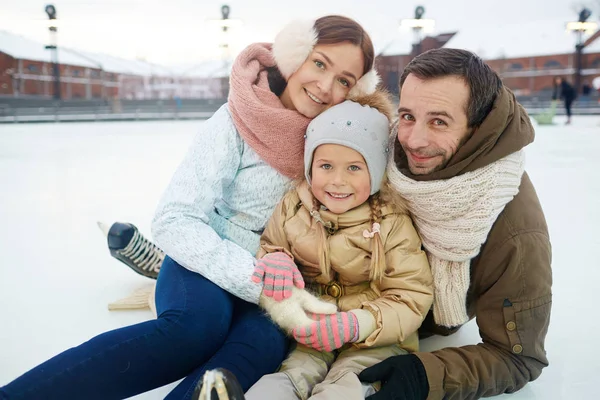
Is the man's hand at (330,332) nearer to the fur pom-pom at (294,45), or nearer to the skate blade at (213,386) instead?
the skate blade at (213,386)

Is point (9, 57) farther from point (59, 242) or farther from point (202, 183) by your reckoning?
point (202, 183)

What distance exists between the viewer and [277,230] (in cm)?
150

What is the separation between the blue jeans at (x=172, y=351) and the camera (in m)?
1.03

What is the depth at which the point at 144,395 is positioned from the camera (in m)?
1.37

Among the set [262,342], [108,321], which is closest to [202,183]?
[262,342]

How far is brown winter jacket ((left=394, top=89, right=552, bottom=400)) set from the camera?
124 cm

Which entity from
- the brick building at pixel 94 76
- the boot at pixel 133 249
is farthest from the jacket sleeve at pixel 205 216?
the brick building at pixel 94 76

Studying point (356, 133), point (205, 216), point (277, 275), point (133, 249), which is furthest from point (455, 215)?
point (133, 249)

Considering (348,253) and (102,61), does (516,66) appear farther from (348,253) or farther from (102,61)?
(348,253)

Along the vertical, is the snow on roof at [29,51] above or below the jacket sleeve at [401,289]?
above

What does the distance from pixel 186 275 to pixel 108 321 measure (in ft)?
2.08

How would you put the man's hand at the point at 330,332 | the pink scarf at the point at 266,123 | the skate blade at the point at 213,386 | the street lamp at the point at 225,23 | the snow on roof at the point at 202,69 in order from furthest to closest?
the snow on roof at the point at 202,69 < the street lamp at the point at 225,23 < the pink scarf at the point at 266,123 < the man's hand at the point at 330,332 < the skate blade at the point at 213,386

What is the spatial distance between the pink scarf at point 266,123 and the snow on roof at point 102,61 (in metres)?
16.7

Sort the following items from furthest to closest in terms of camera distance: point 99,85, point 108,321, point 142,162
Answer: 1. point 99,85
2. point 142,162
3. point 108,321
